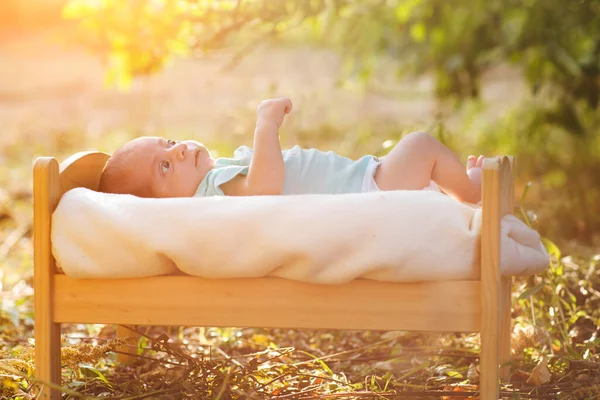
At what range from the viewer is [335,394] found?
1912 mm

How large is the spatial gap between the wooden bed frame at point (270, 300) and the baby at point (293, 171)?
18 cm

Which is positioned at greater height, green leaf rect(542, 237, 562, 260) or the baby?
the baby

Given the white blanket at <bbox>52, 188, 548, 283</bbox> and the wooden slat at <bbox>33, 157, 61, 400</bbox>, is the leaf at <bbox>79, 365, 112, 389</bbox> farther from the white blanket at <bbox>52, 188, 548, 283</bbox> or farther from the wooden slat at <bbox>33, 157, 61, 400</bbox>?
the white blanket at <bbox>52, 188, 548, 283</bbox>

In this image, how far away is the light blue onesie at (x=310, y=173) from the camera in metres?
1.92

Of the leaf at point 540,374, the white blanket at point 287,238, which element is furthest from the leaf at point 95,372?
the leaf at point 540,374

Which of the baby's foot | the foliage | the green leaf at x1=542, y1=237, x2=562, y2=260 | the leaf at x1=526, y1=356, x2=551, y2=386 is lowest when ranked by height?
the leaf at x1=526, y1=356, x2=551, y2=386

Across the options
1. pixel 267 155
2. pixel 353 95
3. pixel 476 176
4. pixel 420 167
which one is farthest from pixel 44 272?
pixel 353 95

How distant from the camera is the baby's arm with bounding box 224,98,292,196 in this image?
1.79 meters

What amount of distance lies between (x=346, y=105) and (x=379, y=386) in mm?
5401

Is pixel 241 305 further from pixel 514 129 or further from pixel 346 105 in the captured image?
pixel 346 105

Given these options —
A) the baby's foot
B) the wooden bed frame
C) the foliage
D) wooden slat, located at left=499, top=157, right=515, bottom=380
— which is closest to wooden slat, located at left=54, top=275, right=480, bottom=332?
the wooden bed frame

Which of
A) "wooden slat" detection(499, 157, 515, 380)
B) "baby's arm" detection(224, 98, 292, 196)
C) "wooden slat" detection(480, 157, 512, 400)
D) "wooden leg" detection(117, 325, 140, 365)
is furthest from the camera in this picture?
"wooden leg" detection(117, 325, 140, 365)

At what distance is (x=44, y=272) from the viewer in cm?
172

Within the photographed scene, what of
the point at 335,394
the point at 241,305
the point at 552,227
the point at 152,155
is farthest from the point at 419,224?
the point at 552,227
